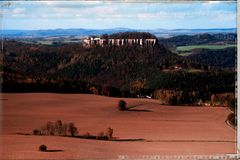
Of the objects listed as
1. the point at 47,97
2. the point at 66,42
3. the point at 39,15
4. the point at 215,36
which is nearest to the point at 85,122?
the point at 47,97

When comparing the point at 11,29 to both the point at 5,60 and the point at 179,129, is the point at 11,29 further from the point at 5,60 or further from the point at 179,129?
the point at 179,129

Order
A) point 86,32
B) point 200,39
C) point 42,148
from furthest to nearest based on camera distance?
point 200,39
point 86,32
point 42,148

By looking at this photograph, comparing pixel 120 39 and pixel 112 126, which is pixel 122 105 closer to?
pixel 112 126

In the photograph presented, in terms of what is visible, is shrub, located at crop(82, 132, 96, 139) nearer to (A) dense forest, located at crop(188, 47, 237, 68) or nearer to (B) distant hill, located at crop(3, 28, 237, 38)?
(B) distant hill, located at crop(3, 28, 237, 38)

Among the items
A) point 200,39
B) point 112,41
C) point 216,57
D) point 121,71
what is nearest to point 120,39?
point 112,41

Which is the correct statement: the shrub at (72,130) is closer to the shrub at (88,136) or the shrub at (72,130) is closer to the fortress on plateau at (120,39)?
the shrub at (88,136)

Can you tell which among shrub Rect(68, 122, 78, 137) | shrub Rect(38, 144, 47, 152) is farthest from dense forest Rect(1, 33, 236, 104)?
shrub Rect(38, 144, 47, 152)

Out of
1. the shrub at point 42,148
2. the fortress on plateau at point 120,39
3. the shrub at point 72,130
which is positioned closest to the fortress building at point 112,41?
the fortress on plateau at point 120,39
